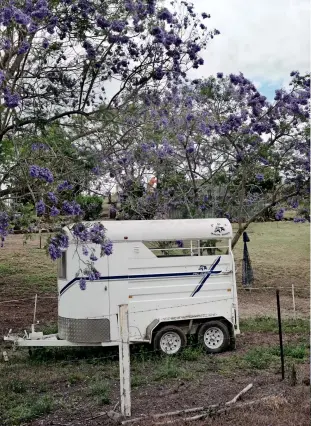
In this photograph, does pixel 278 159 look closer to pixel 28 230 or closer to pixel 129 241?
pixel 129 241

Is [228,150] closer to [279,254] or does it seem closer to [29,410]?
[279,254]

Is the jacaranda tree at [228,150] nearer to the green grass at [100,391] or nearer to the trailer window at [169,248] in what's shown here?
the trailer window at [169,248]

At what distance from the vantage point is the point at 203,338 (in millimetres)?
10117

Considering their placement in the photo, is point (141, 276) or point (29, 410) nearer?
point (29, 410)

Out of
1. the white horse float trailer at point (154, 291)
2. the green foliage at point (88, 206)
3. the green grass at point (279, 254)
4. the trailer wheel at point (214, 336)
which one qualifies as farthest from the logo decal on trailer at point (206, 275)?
the green grass at point (279, 254)

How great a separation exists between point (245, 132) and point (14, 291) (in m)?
7.76

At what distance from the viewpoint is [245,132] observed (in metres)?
15.1

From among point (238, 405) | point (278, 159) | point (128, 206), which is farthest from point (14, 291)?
point (238, 405)

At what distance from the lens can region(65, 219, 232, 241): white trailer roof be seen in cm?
970

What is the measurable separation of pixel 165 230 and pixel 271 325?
3672 mm

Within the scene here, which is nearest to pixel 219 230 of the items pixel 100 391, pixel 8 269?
pixel 100 391

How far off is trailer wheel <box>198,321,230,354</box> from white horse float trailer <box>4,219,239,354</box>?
18 millimetres

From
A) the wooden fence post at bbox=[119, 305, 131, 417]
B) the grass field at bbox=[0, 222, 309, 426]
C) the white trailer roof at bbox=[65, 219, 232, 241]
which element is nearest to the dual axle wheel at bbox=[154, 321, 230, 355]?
the grass field at bbox=[0, 222, 309, 426]

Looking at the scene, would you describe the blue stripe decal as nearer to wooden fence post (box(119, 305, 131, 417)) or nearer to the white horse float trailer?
the white horse float trailer
